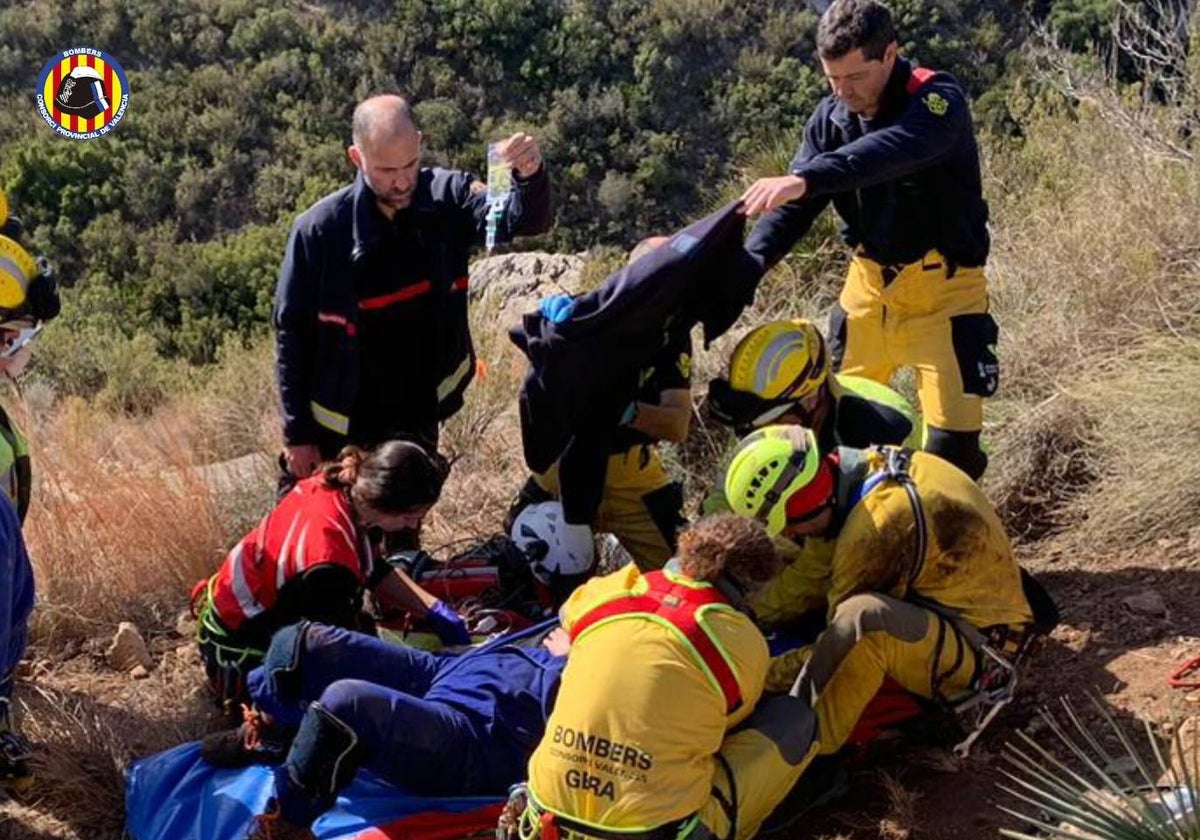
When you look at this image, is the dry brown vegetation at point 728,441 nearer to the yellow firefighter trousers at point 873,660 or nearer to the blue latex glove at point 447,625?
the yellow firefighter trousers at point 873,660

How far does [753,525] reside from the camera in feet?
11.7

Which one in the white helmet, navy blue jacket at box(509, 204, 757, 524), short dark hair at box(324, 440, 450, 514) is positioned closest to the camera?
short dark hair at box(324, 440, 450, 514)

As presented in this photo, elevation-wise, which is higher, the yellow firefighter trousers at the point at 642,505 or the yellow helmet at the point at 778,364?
the yellow helmet at the point at 778,364

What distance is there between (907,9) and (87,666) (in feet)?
66.2

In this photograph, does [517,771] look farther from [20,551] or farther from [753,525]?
[20,551]

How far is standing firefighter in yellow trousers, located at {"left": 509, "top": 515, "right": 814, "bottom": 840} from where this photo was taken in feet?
11.1

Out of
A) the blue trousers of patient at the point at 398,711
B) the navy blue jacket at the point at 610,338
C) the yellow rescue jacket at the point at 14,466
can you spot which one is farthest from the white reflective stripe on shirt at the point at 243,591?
the navy blue jacket at the point at 610,338

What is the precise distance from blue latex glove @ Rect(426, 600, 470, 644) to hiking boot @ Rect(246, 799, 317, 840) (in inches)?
36.3

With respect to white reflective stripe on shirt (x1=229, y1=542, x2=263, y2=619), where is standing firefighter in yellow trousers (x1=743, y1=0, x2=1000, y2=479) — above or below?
above

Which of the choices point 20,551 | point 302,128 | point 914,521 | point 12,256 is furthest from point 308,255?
point 302,128

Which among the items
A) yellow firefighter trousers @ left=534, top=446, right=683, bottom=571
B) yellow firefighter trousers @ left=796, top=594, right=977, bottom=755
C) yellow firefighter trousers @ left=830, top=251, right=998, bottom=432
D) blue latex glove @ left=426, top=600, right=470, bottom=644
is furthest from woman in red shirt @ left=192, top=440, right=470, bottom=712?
yellow firefighter trousers @ left=830, top=251, right=998, bottom=432

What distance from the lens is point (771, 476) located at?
3900 millimetres

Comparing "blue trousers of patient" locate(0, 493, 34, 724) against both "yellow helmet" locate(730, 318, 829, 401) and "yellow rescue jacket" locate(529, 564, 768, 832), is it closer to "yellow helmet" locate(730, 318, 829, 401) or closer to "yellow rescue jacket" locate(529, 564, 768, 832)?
"yellow rescue jacket" locate(529, 564, 768, 832)

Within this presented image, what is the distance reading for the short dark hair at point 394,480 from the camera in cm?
418
